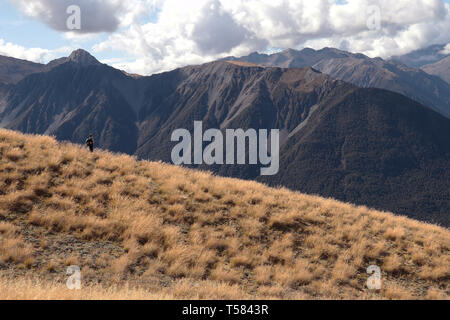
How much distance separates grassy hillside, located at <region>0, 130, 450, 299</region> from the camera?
8.80 metres

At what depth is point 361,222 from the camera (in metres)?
15.7

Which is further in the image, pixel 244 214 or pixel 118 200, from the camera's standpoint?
pixel 244 214

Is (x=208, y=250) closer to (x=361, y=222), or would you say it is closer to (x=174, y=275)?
(x=174, y=275)

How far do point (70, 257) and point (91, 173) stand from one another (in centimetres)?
629

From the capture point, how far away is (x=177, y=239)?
37.1 ft

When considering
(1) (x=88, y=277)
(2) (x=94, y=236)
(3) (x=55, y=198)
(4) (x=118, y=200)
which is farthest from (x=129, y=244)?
(3) (x=55, y=198)

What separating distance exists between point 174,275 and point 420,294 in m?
7.74

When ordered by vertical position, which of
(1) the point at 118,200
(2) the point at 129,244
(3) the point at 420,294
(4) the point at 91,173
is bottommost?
(3) the point at 420,294

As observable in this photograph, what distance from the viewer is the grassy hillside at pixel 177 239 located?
8.80 m

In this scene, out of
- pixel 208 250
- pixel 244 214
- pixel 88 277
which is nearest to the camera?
pixel 88 277

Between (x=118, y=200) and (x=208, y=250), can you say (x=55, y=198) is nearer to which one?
(x=118, y=200)
